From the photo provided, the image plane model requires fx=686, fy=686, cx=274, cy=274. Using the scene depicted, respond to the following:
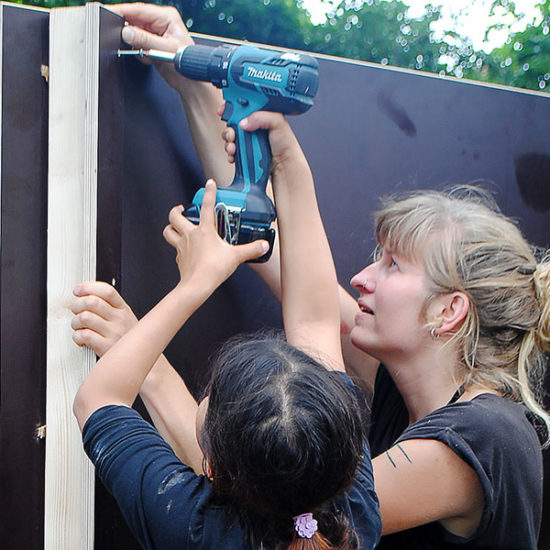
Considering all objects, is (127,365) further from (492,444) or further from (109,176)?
(492,444)

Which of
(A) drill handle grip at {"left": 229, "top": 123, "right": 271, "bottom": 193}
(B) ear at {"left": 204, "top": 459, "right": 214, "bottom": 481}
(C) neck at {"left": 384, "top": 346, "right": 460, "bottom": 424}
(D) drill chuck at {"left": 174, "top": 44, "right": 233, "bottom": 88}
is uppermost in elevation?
(D) drill chuck at {"left": 174, "top": 44, "right": 233, "bottom": 88}

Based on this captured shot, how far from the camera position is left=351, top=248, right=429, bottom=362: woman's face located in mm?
1660

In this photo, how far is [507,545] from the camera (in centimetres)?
147

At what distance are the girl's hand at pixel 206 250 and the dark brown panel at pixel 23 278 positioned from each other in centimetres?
31

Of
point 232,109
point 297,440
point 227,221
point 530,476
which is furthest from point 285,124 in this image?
point 530,476

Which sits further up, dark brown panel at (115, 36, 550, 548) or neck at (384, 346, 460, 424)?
dark brown panel at (115, 36, 550, 548)

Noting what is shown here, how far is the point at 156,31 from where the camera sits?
1677mm

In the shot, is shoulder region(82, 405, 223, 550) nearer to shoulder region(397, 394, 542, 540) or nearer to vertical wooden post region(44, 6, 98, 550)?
vertical wooden post region(44, 6, 98, 550)

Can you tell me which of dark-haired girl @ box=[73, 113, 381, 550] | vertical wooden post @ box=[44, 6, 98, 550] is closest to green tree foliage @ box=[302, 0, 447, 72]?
vertical wooden post @ box=[44, 6, 98, 550]

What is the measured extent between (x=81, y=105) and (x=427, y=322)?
3.06 ft

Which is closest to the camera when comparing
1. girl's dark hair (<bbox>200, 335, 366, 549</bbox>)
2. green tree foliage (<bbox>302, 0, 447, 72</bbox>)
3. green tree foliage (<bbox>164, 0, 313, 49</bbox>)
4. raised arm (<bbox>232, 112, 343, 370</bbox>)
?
girl's dark hair (<bbox>200, 335, 366, 549</bbox>)

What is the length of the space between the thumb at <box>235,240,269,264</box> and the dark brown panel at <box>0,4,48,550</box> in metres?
0.44

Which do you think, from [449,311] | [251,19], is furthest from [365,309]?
[251,19]

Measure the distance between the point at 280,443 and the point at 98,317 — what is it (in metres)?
0.53
